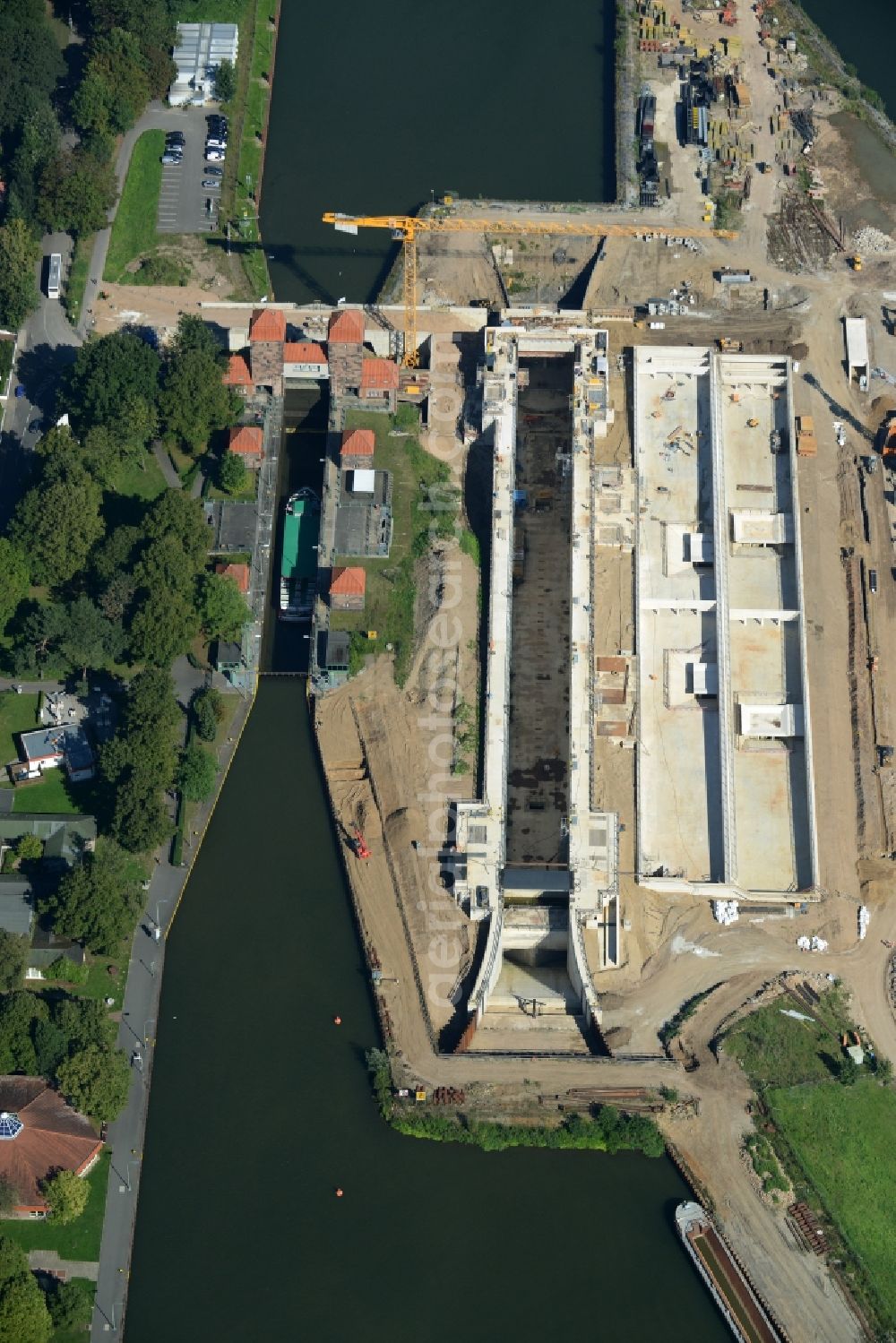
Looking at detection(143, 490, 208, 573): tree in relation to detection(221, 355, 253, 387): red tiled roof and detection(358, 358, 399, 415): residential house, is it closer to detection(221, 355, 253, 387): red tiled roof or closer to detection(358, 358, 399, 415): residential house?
detection(221, 355, 253, 387): red tiled roof

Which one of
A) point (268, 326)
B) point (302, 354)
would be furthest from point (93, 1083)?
point (268, 326)

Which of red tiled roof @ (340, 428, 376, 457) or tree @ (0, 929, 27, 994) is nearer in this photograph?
tree @ (0, 929, 27, 994)

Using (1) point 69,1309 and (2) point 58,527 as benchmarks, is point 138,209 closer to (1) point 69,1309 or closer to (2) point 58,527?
(2) point 58,527

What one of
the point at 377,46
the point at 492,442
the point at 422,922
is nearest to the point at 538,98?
the point at 377,46

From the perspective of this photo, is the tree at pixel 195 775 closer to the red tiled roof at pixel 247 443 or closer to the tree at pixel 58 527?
the tree at pixel 58 527

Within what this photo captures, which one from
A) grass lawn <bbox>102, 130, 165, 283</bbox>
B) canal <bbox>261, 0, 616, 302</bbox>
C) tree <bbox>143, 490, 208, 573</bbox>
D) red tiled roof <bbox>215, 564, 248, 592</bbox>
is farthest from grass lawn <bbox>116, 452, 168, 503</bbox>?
canal <bbox>261, 0, 616, 302</bbox>

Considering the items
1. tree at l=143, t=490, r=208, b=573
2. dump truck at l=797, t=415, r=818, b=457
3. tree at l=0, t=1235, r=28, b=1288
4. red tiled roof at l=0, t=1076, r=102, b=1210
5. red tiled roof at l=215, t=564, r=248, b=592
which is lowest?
tree at l=0, t=1235, r=28, b=1288

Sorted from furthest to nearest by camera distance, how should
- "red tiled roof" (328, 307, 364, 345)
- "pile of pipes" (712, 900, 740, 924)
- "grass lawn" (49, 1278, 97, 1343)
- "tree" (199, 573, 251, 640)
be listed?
1. "red tiled roof" (328, 307, 364, 345)
2. "tree" (199, 573, 251, 640)
3. "pile of pipes" (712, 900, 740, 924)
4. "grass lawn" (49, 1278, 97, 1343)
